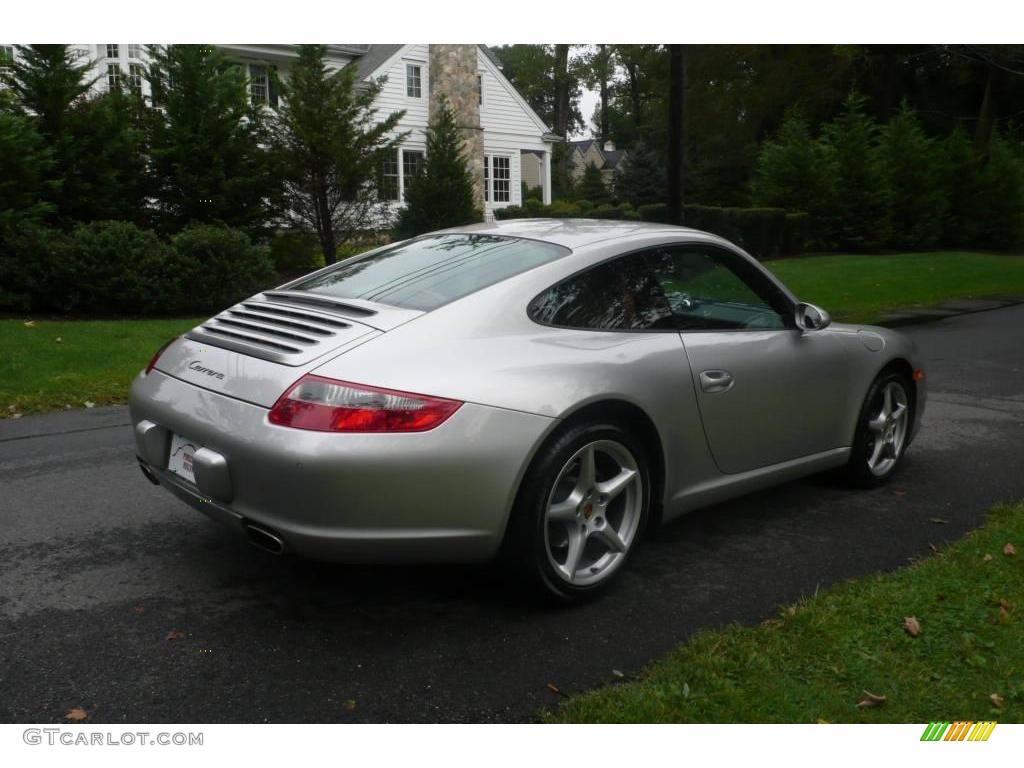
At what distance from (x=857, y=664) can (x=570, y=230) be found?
220 cm

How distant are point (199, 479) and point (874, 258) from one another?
2466 centimetres

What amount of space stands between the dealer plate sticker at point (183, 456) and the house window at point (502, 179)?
32451 millimetres

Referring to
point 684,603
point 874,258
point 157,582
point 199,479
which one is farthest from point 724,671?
point 874,258

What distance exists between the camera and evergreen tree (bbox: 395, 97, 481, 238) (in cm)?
2164

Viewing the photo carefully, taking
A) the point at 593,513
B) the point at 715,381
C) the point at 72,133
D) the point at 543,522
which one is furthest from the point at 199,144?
the point at 543,522

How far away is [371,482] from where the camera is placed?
131 inches

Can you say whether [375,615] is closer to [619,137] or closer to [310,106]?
[310,106]

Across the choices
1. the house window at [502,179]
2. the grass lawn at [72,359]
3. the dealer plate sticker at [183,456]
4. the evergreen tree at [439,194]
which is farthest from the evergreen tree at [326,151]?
the house window at [502,179]

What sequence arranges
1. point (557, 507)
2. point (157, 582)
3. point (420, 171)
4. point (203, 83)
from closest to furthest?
point (557, 507), point (157, 582), point (203, 83), point (420, 171)

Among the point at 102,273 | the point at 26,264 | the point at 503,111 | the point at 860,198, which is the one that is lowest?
the point at 102,273

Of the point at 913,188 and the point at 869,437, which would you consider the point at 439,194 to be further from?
the point at 869,437

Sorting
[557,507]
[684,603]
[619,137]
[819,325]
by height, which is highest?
[619,137]

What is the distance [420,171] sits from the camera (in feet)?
73.0

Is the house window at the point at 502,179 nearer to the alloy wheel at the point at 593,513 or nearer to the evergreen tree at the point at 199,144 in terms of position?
the evergreen tree at the point at 199,144
